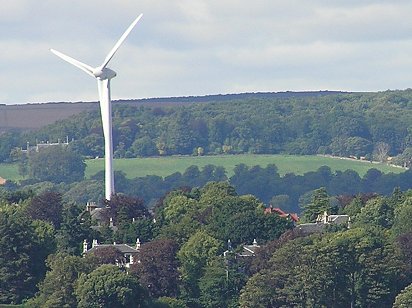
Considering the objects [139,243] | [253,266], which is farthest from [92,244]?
[253,266]

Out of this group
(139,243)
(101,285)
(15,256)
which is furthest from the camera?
(139,243)

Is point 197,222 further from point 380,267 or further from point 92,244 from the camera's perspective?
point 380,267

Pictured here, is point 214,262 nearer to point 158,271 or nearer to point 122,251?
point 158,271

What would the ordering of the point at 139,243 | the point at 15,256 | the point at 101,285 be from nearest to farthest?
the point at 101,285, the point at 15,256, the point at 139,243

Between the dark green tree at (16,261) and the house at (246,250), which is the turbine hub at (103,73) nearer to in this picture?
the house at (246,250)

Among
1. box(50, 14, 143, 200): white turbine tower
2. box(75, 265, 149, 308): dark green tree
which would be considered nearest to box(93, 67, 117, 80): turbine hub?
box(50, 14, 143, 200): white turbine tower

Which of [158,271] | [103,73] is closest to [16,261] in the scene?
[158,271]

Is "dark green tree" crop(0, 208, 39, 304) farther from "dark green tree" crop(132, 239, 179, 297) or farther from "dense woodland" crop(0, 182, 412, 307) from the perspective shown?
"dark green tree" crop(132, 239, 179, 297)
